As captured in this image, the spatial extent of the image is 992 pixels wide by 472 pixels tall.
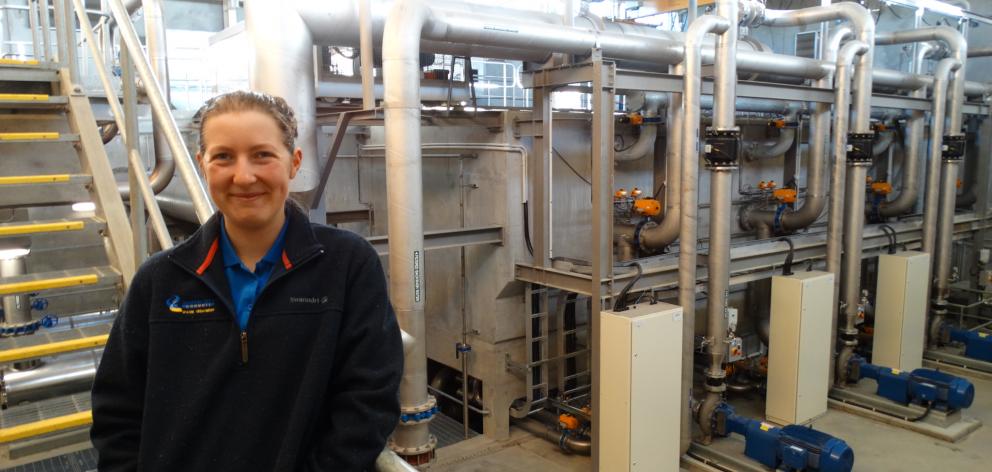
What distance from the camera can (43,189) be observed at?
2.81 m

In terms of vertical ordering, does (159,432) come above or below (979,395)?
above

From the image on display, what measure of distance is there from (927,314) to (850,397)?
2263 millimetres

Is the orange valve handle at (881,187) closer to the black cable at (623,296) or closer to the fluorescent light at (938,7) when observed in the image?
the fluorescent light at (938,7)

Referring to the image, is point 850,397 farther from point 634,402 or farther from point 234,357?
point 234,357

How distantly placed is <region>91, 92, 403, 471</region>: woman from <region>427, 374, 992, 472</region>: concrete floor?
194 inches

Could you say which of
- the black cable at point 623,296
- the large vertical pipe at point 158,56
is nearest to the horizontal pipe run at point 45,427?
the large vertical pipe at point 158,56

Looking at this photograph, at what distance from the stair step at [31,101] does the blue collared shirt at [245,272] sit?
8.05ft

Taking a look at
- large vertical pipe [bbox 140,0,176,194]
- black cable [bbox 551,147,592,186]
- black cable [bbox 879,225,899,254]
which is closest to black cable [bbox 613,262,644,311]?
black cable [bbox 551,147,592,186]

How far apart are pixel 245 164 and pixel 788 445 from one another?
544 cm

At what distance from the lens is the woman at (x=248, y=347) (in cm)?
128

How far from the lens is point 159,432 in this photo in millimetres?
1299

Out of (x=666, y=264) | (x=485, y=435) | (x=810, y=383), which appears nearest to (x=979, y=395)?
(x=810, y=383)

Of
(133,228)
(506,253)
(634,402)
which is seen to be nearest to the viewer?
(133,228)

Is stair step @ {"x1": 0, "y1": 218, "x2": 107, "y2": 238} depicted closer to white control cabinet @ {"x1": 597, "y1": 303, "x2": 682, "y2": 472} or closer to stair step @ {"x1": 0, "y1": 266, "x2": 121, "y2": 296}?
stair step @ {"x1": 0, "y1": 266, "x2": 121, "y2": 296}
